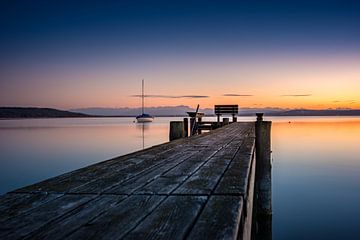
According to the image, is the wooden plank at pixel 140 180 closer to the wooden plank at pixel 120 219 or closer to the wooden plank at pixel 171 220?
the wooden plank at pixel 120 219

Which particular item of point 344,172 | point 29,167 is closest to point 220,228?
point 344,172

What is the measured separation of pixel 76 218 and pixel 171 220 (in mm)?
584

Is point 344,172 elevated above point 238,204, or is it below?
below

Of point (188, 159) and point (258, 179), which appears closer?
point (188, 159)

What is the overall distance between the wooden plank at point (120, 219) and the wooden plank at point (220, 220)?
1.19ft

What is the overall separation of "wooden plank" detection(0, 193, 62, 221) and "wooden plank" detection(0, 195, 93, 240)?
0.24ft

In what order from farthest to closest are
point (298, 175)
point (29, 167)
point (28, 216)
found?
point (29, 167), point (298, 175), point (28, 216)

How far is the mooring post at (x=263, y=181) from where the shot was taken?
23.7 feet

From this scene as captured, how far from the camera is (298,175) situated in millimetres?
15750

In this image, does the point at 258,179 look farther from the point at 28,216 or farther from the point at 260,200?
the point at 28,216

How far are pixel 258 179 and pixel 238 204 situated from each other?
611cm

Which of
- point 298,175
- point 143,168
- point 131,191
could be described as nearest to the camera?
point 131,191

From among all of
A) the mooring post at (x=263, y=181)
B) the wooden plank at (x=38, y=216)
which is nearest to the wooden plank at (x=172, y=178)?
the wooden plank at (x=38, y=216)

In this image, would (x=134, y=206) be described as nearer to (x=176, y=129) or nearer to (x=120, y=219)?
(x=120, y=219)
